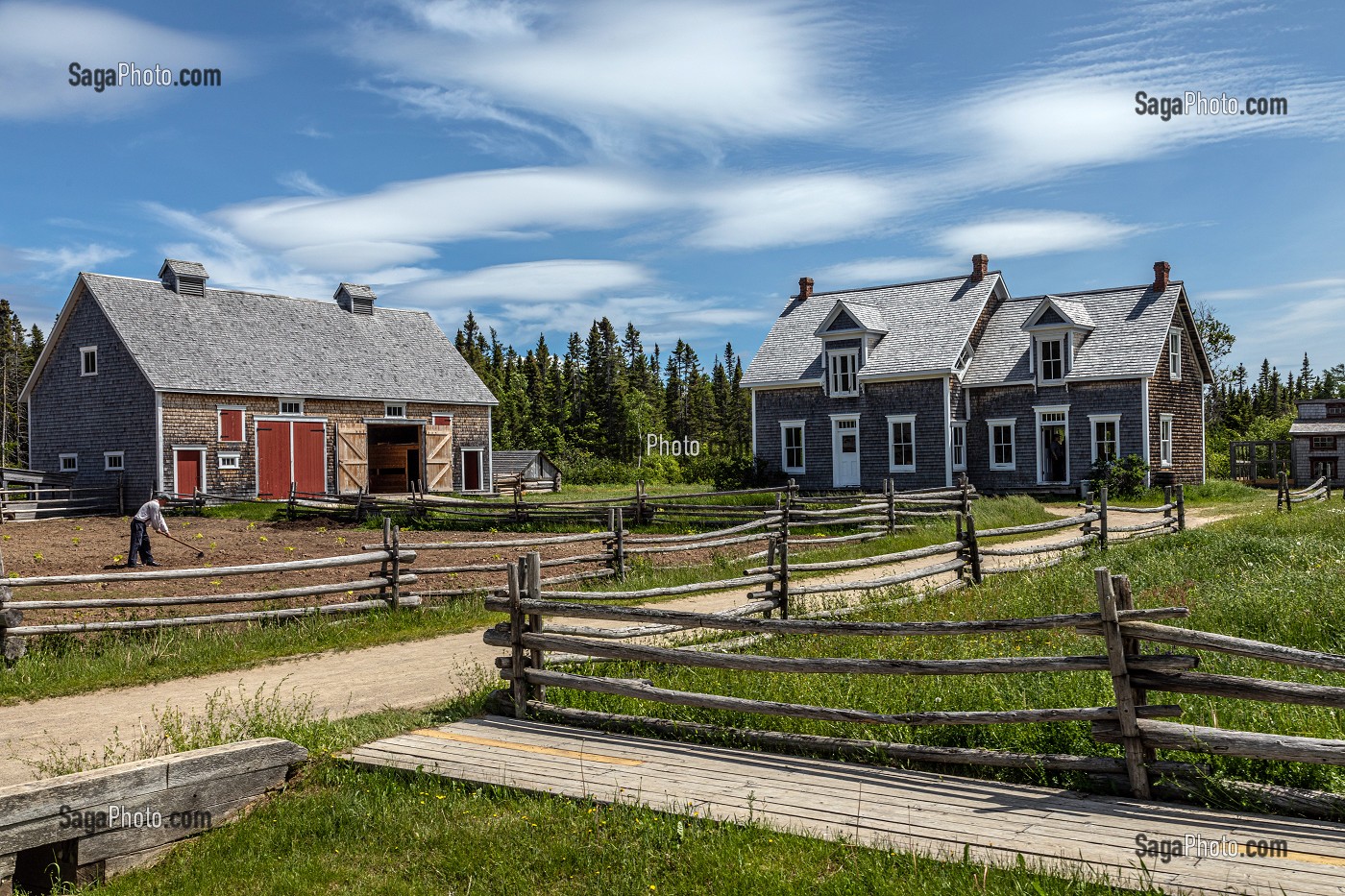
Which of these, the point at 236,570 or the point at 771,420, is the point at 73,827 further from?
the point at 771,420

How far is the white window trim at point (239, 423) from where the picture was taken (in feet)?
115

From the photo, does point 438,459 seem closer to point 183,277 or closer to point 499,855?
point 183,277

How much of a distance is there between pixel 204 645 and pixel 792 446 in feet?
96.5

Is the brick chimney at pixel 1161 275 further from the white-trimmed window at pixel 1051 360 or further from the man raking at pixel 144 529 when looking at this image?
the man raking at pixel 144 529

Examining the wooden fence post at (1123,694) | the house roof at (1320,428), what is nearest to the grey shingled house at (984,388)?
the house roof at (1320,428)

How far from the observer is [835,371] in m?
38.4

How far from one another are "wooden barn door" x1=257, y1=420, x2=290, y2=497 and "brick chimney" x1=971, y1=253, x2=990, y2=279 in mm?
26740

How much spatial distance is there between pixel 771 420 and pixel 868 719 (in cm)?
3333

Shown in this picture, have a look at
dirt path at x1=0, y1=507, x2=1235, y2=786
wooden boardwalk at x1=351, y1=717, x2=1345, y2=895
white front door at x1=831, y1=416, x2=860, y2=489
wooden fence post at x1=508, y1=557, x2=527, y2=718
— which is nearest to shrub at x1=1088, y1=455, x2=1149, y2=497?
white front door at x1=831, y1=416, x2=860, y2=489

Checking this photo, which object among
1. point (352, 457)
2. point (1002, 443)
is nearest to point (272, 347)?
point (352, 457)

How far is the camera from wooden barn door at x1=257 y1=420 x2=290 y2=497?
35.9 m

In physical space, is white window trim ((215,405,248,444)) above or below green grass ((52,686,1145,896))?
above

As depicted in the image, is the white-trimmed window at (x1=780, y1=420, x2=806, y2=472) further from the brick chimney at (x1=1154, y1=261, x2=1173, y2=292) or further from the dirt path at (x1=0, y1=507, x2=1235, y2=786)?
the dirt path at (x1=0, y1=507, x2=1235, y2=786)

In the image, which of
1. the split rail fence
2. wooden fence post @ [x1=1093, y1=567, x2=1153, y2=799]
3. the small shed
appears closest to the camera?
the split rail fence
